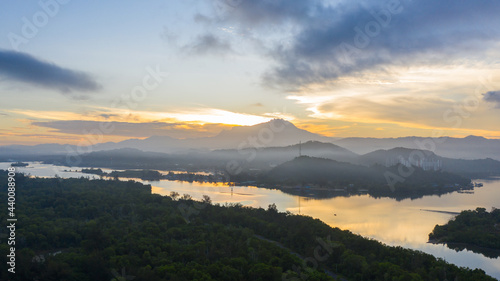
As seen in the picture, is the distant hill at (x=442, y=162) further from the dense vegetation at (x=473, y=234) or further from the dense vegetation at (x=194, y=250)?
the dense vegetation at (x=194, y=250)

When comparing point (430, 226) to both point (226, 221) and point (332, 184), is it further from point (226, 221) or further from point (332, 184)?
point (332, 184)

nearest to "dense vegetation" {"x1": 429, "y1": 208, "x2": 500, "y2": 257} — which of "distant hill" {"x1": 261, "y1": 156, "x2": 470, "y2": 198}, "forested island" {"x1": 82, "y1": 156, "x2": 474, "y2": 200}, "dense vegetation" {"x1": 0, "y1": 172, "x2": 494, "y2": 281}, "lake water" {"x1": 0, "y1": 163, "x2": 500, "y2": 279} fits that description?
"lake water" {"x1": 0, "y1": 163, "x2": 500, "y2": 279}

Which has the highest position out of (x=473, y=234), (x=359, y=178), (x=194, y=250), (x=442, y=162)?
(x=442, y=162)

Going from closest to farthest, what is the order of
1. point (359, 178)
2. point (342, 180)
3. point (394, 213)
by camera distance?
1. point (394, 213)
2. point (342, 180)
3. point (359, 178)

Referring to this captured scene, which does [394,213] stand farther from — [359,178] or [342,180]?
[359,178]

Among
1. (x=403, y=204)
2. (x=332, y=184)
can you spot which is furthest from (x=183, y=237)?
(x=332, y=184)

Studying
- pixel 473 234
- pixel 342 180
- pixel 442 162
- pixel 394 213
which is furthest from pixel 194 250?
pixel 442 162

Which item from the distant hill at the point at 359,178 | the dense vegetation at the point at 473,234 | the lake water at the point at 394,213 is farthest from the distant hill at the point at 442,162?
the dense vegetation at the point at 473,234
